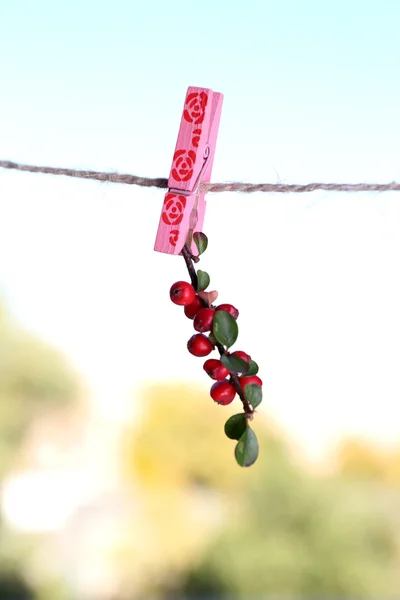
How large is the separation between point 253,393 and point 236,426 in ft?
0.09

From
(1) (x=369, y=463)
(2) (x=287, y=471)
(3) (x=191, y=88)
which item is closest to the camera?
(3) (x=191, y=88)

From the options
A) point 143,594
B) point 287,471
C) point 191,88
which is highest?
point 191,88

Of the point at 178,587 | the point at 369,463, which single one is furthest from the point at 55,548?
the point at 369,463

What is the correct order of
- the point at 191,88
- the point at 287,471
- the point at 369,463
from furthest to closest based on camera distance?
the point at 287,471
the point at 369,463
the point at 191,88

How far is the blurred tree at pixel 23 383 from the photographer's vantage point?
2254 mm

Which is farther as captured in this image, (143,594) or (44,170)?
(143,594)

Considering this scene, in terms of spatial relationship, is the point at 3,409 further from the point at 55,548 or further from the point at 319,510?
the point at 319,510

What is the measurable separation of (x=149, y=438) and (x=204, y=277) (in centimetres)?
167

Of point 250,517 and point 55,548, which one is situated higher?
point 250,517

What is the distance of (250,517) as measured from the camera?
2.12 meters

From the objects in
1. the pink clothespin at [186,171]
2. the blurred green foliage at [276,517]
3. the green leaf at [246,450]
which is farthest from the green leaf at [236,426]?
the blurred green foliage at [276,517]

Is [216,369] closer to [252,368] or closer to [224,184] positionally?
[252,368]

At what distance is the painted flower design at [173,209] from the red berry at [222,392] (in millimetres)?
118

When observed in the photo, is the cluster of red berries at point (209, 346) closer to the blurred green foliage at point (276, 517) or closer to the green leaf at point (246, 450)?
the green leaf at point (246, 450)
